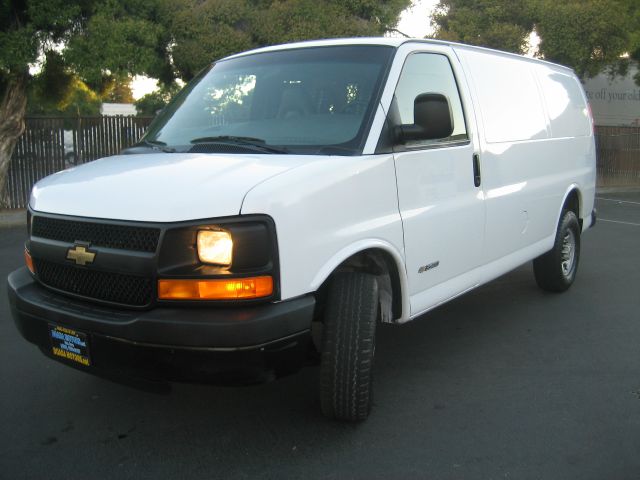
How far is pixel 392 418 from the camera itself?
3.85 metres

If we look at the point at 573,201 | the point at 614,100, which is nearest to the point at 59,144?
the point at 573,201

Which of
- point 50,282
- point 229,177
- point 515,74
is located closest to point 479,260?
point 515,74

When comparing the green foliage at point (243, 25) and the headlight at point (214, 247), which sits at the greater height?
the green foliage at point (243, 25)

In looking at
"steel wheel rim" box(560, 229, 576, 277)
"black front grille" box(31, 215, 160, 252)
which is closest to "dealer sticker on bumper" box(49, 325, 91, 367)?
"black front grille" box(31, 215, 160, 252)

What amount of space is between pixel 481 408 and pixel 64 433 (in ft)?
7.54

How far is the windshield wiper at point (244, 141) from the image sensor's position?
374 cm

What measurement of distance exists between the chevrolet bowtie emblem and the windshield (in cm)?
96

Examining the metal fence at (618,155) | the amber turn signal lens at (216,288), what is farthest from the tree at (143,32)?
the amber turn signal lens at (216,288)

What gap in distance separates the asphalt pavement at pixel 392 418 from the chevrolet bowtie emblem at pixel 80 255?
97 centimetres

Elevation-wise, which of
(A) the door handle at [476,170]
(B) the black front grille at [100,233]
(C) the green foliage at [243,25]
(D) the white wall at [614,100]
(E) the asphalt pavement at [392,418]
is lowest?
(E) the asphalt pavement at [392,418]

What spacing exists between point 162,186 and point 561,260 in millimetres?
4373

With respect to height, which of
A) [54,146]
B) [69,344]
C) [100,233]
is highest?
[54,146]

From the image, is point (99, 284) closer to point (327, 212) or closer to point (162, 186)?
point (162, 186)

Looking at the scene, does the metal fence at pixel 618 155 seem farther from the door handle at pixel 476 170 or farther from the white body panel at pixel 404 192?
the door handle at pixel 476 170
